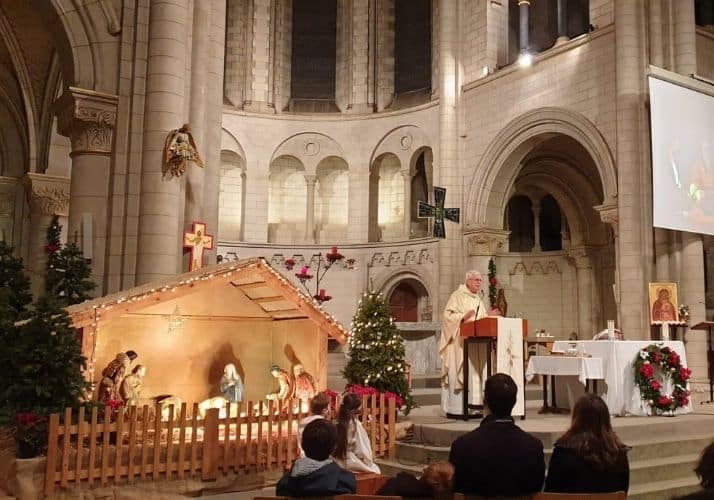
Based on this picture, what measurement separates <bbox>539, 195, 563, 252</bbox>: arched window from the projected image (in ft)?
25.6

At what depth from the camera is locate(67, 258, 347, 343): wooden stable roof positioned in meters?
6.88

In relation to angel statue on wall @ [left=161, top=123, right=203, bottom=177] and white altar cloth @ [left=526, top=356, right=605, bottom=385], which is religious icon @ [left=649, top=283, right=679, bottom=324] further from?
angel statue on wall @ [left=161, top=123, right=203, bottom=177]

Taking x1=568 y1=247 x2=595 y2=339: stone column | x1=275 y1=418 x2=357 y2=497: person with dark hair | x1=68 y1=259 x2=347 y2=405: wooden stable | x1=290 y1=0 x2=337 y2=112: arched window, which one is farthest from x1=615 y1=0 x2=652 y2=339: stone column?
x1=275 y1=418 x2=357 y2=497: person with dark hair

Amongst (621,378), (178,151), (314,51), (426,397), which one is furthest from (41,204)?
(314,51)

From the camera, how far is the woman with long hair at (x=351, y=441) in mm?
5203

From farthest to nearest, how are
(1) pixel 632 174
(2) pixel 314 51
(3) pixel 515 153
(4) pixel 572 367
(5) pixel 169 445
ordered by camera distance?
(2) pixel 314 51 → (3) pixel 515 153 → (1) pixel 632 174 → (4) pixel 572 367 → (5) pixel 169 445

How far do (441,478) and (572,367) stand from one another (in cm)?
597

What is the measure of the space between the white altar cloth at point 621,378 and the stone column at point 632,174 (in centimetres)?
366

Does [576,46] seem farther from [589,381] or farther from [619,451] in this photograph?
[619,451]

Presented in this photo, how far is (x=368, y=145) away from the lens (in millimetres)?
21188

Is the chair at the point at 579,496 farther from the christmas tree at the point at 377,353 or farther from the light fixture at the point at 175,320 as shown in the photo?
the light fixture at the point at 175,320

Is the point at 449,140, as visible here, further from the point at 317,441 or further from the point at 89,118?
the point at 317,441

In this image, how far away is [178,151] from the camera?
9.58m

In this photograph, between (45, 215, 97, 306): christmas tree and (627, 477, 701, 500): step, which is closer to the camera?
(627, 477, 701, 500): step
